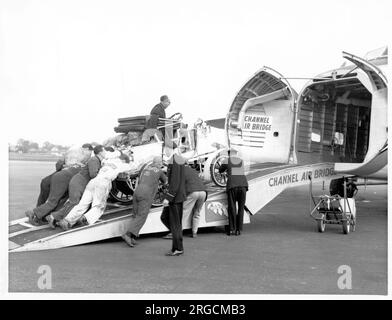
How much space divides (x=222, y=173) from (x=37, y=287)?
16.0ft

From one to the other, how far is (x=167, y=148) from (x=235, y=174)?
132cm

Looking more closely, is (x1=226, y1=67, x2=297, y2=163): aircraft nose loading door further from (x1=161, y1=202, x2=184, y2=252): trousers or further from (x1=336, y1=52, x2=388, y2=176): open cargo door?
(x1=161, y1=202, x2=184, y2=252): trousers

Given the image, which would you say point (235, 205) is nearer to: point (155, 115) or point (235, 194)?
point (235, 194)

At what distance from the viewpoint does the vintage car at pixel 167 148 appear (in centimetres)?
880

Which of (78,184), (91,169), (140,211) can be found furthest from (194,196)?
(78,184)

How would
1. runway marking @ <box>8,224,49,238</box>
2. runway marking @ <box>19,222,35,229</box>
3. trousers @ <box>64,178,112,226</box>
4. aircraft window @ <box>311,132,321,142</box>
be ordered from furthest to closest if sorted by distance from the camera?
aircraft window @ <box>311,132,321,142</box>, runway marking @ <box>19,222,35,229</box>, trousers @ <box>64,178,112,226</box>, runway marking @ <box>8,224,49,238</box>

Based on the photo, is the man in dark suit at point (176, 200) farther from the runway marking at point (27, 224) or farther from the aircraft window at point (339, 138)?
the aircraft window at point (339, 138)

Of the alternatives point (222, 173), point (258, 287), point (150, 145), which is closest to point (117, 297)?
point (258, 287)

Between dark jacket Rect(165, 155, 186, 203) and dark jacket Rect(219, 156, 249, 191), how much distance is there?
1.85 metres

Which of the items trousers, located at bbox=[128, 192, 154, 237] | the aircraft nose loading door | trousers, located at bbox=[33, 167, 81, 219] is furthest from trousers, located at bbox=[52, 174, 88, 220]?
the aircraft nose loading door

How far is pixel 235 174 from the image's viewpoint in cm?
878

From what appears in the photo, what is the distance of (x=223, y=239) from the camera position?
834 centimetres

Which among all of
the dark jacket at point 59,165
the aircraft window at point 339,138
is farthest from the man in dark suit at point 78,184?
the aircraft window at point 339,138

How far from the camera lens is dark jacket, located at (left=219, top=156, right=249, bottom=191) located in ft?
28.6
